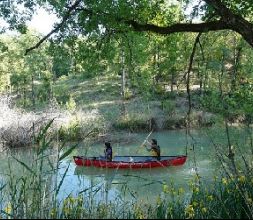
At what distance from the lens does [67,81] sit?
166ft

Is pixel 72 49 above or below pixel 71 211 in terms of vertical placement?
above

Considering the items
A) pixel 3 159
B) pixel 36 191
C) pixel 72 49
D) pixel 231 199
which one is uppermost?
pixel 72 49

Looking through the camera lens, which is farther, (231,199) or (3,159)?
(3,159)

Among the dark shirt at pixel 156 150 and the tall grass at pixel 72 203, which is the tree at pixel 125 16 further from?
the dark shirt at pixel 156 150

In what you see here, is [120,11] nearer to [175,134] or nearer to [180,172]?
[180,172]

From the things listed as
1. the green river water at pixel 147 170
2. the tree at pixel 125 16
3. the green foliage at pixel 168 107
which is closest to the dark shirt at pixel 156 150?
the green river water at pixel 147 170

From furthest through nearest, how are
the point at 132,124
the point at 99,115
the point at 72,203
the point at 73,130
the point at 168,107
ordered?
the point at 168,107 < the point at 132,124 < the point at 99,115 < the point at 73,130 < the point at 72,203

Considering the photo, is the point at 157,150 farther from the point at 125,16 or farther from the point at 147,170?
the point at 125,16

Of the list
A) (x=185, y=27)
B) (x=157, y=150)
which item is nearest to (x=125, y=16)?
(x=185, y=27)

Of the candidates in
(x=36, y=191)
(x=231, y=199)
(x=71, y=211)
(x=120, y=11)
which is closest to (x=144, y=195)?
(x=120, y=11)

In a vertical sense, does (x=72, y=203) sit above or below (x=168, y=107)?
above

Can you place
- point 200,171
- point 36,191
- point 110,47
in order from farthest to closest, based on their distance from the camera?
point 200,171
point 110,47
point 36,191

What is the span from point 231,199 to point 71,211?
2201 millimetres

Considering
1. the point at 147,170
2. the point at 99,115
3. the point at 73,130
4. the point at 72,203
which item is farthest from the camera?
the point at 99,115
